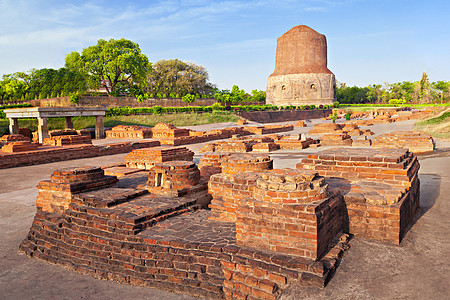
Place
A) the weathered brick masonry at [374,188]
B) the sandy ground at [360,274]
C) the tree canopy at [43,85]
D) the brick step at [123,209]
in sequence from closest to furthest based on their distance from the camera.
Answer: the sandy ground at [360,274] → the weathered brick masonry at [374,188] → the brick step at [123,209] → the tree canopy at [43,85]

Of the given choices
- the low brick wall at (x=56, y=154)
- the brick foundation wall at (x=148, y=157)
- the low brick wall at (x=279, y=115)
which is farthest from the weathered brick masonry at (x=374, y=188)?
the low brick wall at (x=279, y=115)

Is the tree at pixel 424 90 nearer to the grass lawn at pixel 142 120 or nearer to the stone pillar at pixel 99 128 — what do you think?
the grass lawn at pixel 142 120

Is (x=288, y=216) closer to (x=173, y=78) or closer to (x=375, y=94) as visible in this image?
(x=173, y=78)

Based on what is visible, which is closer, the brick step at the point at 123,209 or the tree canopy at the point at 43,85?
the brick step at the point at 123,209

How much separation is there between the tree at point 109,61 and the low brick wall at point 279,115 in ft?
45.5

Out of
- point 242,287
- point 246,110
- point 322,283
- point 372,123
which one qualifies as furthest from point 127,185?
point 246,110

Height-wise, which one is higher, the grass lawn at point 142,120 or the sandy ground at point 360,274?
the grass lawn at point 142,120

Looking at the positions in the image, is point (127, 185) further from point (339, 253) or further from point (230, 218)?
point (339, 253)

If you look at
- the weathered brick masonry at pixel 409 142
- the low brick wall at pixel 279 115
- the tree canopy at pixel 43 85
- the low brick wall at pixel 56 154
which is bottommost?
the low brick wall at pixel 56 154

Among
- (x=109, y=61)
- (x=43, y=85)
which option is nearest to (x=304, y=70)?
(x=109, y=61)

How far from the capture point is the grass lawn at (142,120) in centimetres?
2298

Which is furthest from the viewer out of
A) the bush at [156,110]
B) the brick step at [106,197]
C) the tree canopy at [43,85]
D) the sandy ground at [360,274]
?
the tree canopy at [43,85]

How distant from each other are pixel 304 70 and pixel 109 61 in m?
29.9

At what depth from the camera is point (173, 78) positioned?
171 feet
